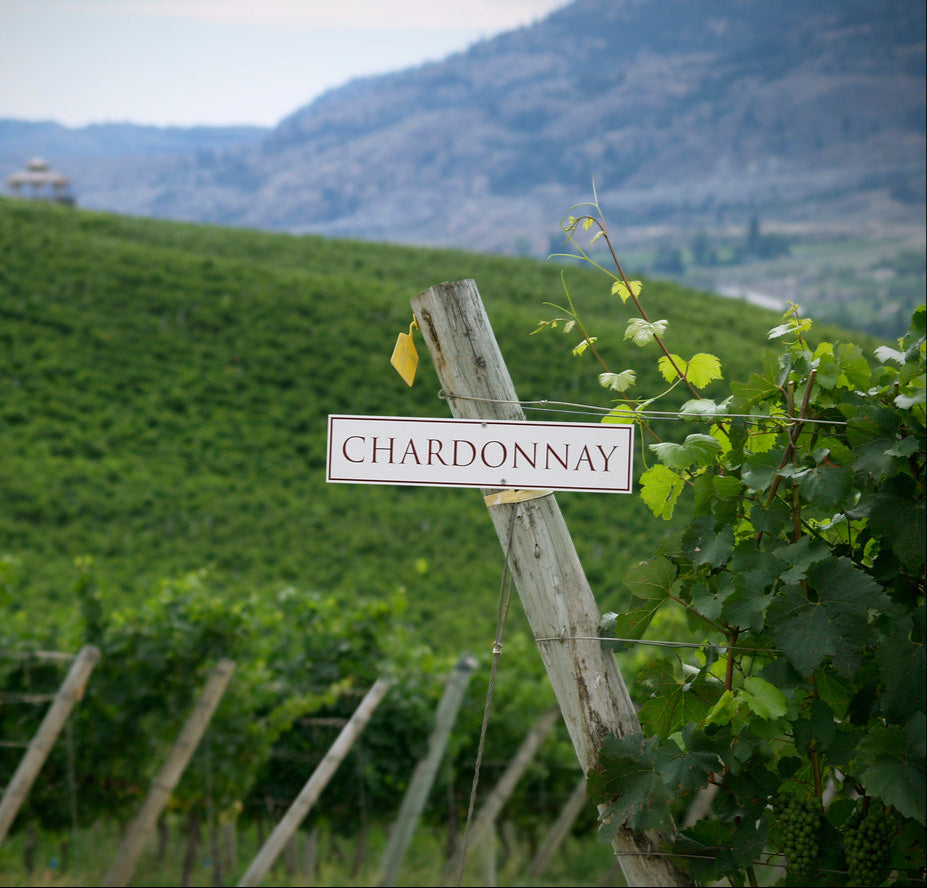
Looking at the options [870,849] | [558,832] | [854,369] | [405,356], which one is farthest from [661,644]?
[558,832]

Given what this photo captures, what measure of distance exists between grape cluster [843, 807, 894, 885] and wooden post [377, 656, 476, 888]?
331 centimetres

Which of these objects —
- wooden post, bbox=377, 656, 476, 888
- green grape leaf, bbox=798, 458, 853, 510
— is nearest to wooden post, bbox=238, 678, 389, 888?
wooden post, bbox=377, 656, 476, 888

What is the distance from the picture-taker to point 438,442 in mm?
1559

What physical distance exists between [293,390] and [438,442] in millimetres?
14002

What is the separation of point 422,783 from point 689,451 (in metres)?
3.67

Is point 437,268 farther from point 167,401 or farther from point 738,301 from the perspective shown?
point 167,401

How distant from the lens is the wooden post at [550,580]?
161 centimetres

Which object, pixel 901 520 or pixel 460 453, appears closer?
pixel 901 520

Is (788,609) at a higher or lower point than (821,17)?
lower

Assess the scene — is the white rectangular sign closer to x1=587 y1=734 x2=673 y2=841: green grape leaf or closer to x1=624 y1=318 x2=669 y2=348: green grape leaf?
x1=624 y1=318 x2=669 y2=348: green grape leaf

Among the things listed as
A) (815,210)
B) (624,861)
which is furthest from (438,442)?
(815,210)

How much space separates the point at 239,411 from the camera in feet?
48.1

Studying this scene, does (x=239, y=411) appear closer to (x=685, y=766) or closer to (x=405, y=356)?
(x=405, y=356)

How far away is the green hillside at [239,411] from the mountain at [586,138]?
110 meters
